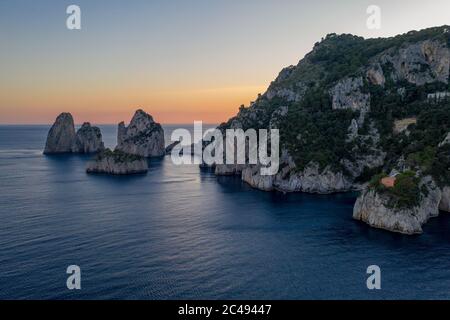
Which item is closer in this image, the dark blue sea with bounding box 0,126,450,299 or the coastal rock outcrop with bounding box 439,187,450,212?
the dark blue sea with bounding box 0,126,450,299

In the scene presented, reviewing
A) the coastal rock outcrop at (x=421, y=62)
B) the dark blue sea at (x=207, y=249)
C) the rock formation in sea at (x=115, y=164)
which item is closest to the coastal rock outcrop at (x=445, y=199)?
the dark blue sea at (x=207, y=249)

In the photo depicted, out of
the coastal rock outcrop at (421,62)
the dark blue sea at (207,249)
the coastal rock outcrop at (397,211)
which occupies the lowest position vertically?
the dark blue sea at (207,249)

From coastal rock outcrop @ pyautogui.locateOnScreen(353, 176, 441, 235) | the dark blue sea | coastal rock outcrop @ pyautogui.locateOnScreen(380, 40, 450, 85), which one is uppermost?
coastal rock outcrop @ pyautogui.locateOnScreen(380, 40, 450, 85)

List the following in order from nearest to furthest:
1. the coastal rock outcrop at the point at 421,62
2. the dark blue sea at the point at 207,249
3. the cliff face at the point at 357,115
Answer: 1. the dark blue sea at the point at 207,249
2. the cliff face at the point at 357,115
3. the coastal rock outcrop at the point at 421,62

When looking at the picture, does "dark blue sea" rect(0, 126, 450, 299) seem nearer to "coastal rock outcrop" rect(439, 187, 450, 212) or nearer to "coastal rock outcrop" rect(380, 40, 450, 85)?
"coastal rock outcrop" rect(439, 187, 450, 212)

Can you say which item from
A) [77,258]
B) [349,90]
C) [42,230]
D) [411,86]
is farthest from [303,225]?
[411,86]

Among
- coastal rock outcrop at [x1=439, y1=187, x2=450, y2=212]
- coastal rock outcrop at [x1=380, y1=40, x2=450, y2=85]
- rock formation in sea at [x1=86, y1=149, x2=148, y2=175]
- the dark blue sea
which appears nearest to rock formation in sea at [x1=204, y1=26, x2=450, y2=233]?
coastal rock outcrop at [x1=439, y1=187, x2=450, y2=212]

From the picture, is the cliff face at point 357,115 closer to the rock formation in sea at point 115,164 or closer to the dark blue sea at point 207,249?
the dark blue sea at point 207,249
